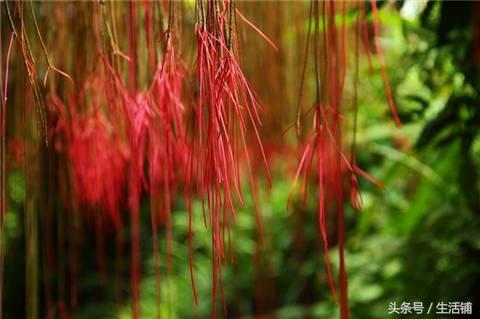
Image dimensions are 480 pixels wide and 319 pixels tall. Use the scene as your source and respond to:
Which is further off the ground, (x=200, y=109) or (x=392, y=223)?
(x=200, y=109)

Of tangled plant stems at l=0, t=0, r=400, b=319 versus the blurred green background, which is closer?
tangled plant stems at l=0, t=0, r=400, b=319

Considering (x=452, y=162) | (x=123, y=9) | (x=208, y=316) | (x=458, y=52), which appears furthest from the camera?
(x=208, y=316)

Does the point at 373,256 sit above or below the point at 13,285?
above

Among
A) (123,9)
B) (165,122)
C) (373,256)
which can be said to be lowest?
(373,256)

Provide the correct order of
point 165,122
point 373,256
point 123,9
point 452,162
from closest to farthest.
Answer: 1. point 165,122
2. point 123,9
3. point 452,162
4. point 373,256

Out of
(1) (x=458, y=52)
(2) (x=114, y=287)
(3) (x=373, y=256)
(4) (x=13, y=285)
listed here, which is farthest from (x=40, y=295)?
(1) (x=458, y=52)

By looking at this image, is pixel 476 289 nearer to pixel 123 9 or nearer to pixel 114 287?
pixel 123 9

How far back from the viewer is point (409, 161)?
1092mm

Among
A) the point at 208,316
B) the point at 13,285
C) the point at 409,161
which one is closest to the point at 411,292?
the point at 409,161

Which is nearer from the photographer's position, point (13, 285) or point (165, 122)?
point (165, 122)

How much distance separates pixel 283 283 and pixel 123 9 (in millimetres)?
897

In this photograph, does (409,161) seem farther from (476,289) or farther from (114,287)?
(114,287)

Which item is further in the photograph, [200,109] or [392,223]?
[392,223]

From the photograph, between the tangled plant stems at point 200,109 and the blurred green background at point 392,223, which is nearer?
the tangled plant stems at point 200,109
